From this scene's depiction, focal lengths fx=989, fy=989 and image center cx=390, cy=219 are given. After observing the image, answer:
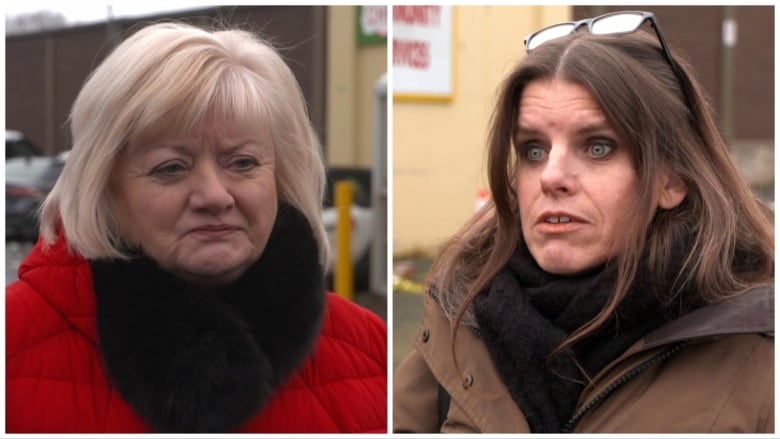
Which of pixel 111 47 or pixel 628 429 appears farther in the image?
pixel 111 47

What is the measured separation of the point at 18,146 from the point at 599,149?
1.44 m

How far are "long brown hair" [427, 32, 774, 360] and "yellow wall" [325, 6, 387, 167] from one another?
42cm

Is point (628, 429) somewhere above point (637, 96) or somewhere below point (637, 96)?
below

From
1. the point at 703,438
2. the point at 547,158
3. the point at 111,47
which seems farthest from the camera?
the point at 111,47

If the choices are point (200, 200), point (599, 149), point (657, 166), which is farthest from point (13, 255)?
point (657, 166)

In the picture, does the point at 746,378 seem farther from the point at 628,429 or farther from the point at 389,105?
the point at 389,105

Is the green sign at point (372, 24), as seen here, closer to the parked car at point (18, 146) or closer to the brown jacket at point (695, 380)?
the parked car at point (18, 146)

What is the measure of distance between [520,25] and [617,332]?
2.84ft

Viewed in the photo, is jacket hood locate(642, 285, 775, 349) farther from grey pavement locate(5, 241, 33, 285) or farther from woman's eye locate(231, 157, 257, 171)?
grey pavement locate(5, 241, 33, 285)

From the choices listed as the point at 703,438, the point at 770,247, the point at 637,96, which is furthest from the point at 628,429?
the point at 637,96

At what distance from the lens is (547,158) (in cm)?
223

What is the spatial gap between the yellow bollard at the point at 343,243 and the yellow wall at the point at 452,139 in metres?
0.16

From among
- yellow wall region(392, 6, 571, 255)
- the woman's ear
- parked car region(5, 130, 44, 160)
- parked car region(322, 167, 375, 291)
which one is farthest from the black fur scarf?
the woman's ear

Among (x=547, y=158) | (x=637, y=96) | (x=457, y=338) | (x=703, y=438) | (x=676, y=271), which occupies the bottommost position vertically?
(x=703, y=438)
